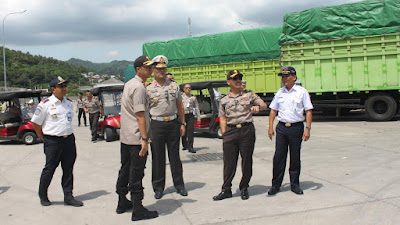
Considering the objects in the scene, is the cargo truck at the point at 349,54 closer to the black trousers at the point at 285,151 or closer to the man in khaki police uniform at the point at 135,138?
the black trousers at the point at 285,151

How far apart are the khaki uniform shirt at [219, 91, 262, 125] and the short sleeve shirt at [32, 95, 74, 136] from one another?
221cm

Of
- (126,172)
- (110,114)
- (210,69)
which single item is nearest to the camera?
(126,172)

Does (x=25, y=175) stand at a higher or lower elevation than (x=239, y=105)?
lower

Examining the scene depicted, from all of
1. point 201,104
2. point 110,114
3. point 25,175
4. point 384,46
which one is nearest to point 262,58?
point 384,46

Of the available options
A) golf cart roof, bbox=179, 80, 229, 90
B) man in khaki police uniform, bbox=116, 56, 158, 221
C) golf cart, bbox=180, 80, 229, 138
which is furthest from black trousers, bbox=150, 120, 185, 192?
golf cart roof, bbox=179, 80, 229, 90

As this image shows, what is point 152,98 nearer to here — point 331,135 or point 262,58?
point 331,135

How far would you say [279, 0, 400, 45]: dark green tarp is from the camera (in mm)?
13039

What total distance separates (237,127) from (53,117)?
2518 mm

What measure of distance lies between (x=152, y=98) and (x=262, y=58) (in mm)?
13787

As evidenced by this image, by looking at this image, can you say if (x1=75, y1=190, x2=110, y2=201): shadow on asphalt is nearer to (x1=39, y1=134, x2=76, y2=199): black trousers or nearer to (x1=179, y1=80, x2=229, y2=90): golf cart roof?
(x1=39, y1=134, x2=76, y2=199): black trousers

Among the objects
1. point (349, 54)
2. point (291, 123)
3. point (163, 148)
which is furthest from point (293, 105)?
point (349, 54)

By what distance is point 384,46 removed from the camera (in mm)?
13164

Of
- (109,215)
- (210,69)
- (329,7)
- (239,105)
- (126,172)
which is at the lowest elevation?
(109,215)

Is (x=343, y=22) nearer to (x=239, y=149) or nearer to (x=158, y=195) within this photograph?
(x=239, y=149)
